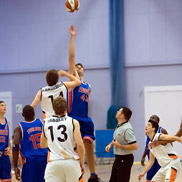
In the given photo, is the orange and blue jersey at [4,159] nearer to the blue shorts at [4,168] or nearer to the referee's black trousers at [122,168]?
the blue shorts at [4,168]

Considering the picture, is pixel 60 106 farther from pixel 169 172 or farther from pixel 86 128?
pixel 86 128

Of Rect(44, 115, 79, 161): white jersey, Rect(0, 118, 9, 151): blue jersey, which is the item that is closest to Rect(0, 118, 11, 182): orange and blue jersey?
Rect(0, 118, 9, 151): blue jersey

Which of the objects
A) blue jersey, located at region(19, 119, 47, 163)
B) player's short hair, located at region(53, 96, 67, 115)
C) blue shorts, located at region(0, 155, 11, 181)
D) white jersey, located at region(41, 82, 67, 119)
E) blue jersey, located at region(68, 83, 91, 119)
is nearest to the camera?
player's short hair, located at region(53, 96, 67, 115)

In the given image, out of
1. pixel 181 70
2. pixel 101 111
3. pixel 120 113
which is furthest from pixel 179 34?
pixel 120 113

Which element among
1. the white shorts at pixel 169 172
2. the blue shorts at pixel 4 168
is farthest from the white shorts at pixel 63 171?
the blue shorts at pixel 4 168

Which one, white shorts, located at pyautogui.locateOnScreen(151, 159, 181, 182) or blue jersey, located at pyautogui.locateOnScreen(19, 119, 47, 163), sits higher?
blue jersey, located at pyautogui.locateOnScreen(19, 119, 47, 163)

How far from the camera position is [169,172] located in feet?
18.4

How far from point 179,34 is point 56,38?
393 cm

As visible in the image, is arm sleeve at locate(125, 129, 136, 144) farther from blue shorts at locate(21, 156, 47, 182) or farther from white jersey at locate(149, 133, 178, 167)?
blue shorts at locate(21, 156, 47, 182)

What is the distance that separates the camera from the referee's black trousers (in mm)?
5656

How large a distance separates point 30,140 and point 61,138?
4.01ft

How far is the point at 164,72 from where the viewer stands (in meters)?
12.3

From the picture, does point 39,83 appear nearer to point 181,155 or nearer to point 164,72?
point 164,72

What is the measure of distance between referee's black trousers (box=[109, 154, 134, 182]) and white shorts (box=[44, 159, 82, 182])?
1.39 metres
